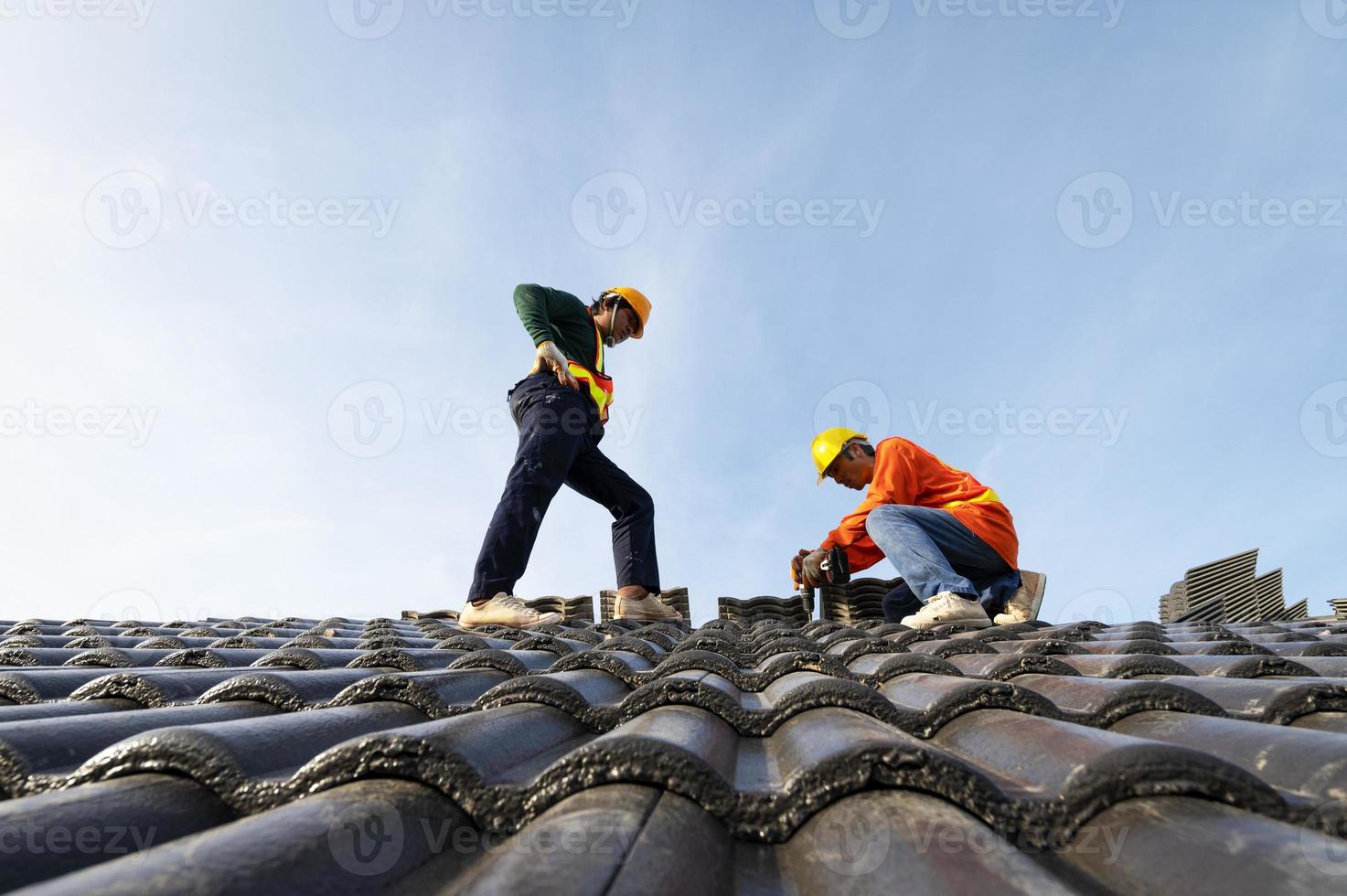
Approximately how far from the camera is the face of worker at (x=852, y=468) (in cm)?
645

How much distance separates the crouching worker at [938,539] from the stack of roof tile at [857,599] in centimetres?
69

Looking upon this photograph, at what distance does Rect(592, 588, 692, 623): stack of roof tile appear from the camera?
6.89 m

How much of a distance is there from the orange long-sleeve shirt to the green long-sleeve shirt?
7.28ft

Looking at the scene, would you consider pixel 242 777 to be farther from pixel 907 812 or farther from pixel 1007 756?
pixel 1007 756

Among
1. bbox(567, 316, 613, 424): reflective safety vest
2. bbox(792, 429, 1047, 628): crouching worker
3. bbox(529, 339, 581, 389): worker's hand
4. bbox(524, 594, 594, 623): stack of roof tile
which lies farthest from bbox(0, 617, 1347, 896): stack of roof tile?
bbox(524, 594, 594, 623): stack of roof tile

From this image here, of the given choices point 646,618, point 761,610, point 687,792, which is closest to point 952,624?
point 646,618

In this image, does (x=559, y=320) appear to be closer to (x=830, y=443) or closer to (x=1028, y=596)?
(x=830, y=443)

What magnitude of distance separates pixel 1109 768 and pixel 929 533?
4274mm

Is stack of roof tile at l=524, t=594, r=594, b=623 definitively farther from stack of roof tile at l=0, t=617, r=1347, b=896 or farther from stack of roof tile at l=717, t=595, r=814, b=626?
stack of roof tile at l=0, t=617, r=1347, b=896

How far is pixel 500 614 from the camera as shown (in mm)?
4422

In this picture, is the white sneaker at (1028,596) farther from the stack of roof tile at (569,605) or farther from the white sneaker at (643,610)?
the stack of roof tile at (569,605)

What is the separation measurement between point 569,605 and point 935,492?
10.9 feet

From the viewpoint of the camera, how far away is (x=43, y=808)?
99 cm

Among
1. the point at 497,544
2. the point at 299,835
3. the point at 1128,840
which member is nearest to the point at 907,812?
the point at 1128,840
